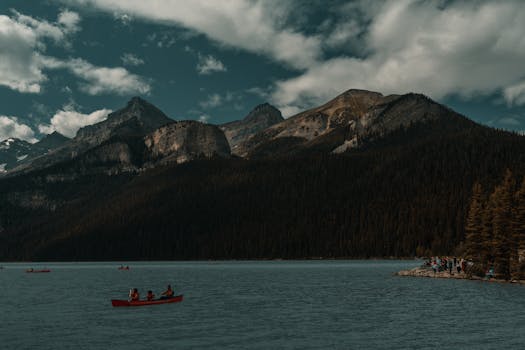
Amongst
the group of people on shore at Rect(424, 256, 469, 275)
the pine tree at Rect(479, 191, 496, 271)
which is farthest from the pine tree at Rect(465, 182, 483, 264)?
the group of people on shore at Rect(424, 256, 469, 275)

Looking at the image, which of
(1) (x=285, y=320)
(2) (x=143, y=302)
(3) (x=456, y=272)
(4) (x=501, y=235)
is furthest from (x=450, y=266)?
(2) (x=143, y=302)

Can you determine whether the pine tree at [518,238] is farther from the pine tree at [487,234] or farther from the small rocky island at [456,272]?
the pine tree at [487,234]

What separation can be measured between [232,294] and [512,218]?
47.3m

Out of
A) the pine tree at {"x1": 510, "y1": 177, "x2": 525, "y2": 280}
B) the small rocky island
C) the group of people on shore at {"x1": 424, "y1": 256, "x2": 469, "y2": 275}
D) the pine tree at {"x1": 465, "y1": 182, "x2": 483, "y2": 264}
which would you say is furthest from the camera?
the group of people on shore at {"x1": 424, "y1": 256, "x2": 469, "y2": 275}

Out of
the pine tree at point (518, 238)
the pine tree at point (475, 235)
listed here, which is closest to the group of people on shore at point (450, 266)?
the pine tree at point (475, 235)

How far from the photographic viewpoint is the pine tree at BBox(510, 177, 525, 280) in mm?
90500

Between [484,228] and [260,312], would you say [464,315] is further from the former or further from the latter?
[484,228]

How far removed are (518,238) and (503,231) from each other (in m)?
3.04

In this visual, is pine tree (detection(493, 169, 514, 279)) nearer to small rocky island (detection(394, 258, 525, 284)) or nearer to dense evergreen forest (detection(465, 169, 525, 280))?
dense evergreen forest (detection(465, 169, 525, 280))

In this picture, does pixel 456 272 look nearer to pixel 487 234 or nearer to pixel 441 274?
pixel 441 274

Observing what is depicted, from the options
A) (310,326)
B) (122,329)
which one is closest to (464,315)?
(310,326)

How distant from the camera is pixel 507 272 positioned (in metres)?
96.7

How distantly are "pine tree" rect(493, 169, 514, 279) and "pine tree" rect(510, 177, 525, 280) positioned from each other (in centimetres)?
86

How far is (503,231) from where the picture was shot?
307ft
